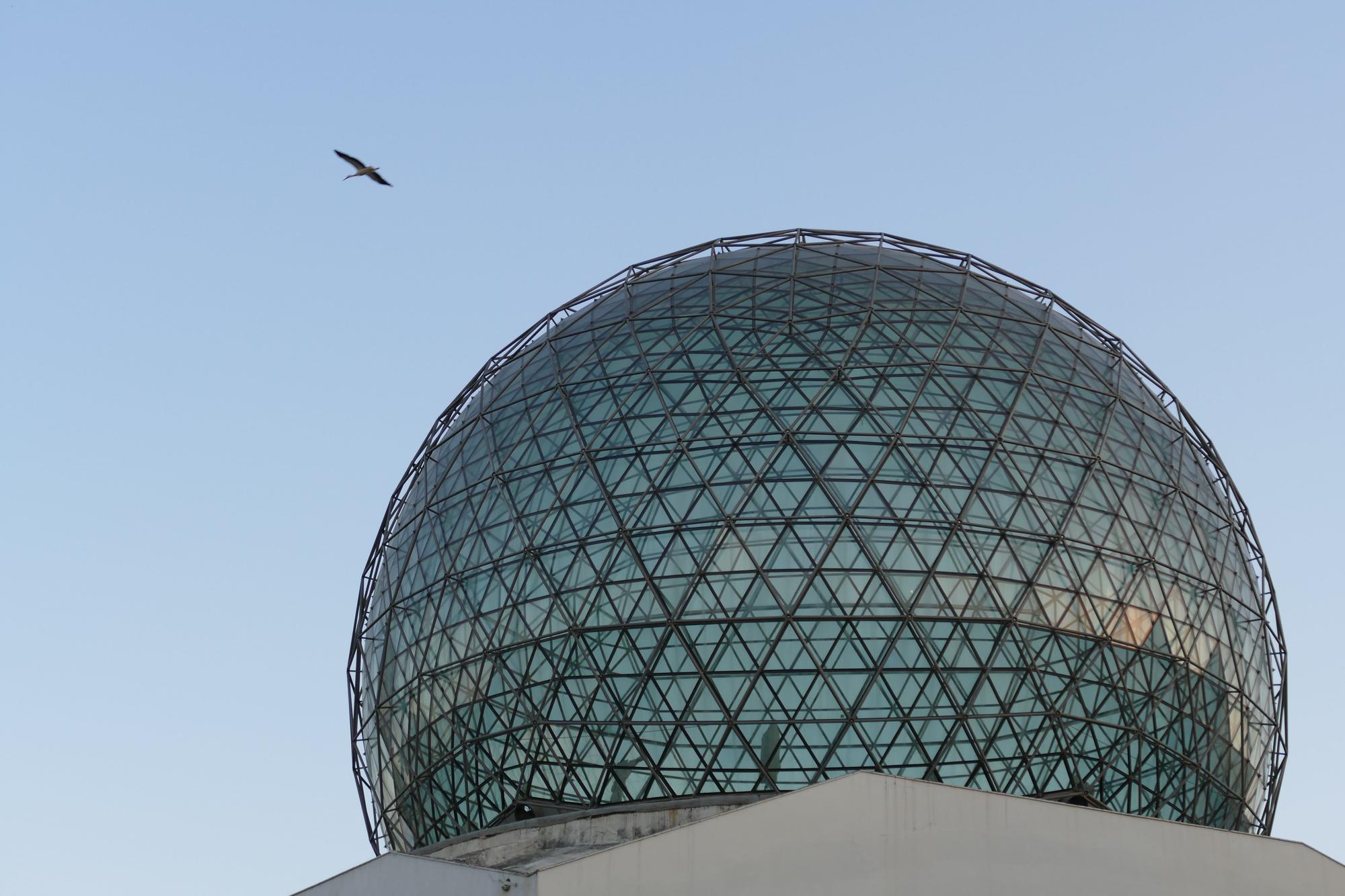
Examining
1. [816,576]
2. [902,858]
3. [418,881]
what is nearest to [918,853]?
[902,858]

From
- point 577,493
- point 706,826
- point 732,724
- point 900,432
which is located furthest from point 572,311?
point 706,826

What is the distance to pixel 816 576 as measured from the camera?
23156mm

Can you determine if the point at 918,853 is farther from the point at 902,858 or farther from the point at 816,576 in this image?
the point at 816,576

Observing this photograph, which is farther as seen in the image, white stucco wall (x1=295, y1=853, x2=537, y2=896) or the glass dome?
the glass dome

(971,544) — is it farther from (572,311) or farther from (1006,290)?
(572,311)

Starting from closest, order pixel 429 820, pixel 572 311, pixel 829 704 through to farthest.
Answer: pixel 829 704, pixel 429 820, pixel 572 311

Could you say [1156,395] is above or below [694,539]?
above

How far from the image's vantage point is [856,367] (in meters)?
25.4

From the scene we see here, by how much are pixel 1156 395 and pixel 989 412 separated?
16.5 ft

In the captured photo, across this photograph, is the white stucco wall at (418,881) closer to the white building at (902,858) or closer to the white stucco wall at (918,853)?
the white building at (902,858)

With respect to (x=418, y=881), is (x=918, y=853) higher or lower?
lower

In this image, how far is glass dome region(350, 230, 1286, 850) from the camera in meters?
22.8

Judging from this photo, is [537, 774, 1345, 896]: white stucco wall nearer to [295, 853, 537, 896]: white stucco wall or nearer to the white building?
the white building

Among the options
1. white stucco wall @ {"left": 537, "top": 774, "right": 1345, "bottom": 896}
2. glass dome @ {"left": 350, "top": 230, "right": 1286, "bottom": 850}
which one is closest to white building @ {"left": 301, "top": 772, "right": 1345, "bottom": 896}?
white stucco wall @ {"left": 537, "top": 774, "right": 1345, "bottom": 896}
